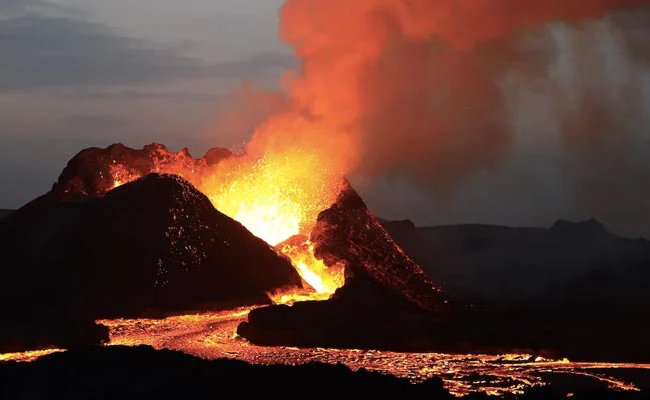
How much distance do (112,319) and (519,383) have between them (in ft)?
91.9

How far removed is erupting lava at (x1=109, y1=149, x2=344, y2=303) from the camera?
302 ft

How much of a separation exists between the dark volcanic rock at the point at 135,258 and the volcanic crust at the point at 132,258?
0.07m

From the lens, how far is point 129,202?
83875mm

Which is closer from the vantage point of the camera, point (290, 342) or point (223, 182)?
point (290, 342)

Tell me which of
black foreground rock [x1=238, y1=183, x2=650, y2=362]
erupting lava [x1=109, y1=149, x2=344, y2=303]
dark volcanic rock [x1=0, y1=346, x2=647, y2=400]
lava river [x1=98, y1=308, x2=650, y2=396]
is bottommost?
dark volcanic rock [x1=0, y1=346, x2=647, y2=400]

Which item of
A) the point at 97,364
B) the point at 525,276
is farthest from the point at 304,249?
the point at 525,276

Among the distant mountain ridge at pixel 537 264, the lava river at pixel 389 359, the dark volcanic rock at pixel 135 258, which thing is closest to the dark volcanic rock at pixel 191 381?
the lava river at pixel 389 359

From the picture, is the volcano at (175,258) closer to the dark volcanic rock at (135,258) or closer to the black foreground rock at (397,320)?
the dark volcanic rock at (135,258)

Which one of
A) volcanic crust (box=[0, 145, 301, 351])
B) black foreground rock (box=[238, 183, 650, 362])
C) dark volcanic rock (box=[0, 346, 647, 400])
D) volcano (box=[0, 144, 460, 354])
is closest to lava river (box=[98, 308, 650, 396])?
black foreground rock (box=[238, 183, 650, 362])

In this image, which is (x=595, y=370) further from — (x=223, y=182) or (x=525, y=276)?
(x=525, y=276)

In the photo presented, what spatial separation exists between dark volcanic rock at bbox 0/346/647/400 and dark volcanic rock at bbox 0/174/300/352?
65.5 ft

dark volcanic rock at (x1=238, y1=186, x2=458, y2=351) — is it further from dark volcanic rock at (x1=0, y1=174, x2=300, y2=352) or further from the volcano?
dark volcanic rock at (x1=0, y1=174, x2=300, y2=352)

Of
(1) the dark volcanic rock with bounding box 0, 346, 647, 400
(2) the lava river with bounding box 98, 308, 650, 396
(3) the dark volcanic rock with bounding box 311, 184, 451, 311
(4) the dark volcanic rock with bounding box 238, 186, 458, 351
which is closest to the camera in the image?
(1) the dark volcanic rock with bounding box 0, 346, 647, 400

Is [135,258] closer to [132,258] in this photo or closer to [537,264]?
[132,258]
